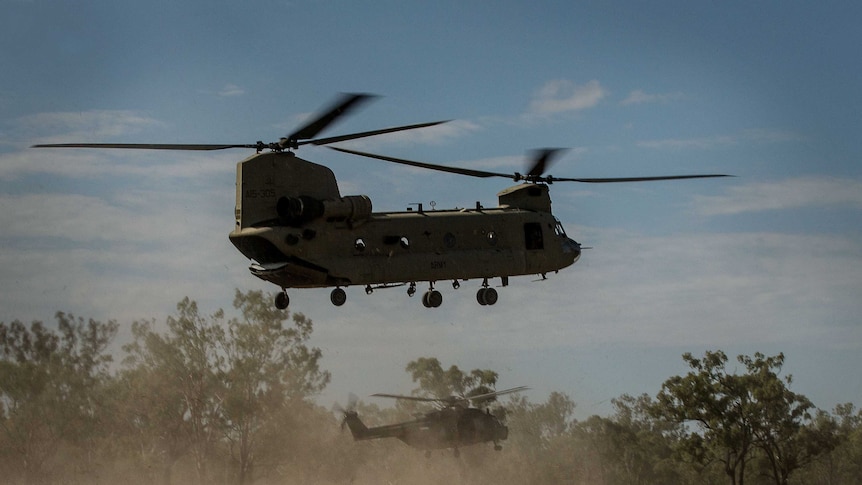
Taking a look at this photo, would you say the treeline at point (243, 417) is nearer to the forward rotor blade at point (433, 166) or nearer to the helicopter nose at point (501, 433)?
the helicopter nose at point (501, 433)

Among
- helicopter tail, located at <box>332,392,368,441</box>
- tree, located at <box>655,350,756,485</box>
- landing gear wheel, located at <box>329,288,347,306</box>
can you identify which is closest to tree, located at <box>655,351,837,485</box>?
tree, located at <box>655,350,756,485</box>

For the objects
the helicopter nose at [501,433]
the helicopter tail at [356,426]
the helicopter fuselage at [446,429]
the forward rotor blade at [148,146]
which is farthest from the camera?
the helicopter nose at [501,433]

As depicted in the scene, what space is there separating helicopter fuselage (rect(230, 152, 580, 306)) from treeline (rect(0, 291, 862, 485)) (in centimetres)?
3123

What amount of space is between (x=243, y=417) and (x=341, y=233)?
1543 inches

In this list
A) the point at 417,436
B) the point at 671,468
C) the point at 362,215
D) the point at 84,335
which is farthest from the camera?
the point at 671,468

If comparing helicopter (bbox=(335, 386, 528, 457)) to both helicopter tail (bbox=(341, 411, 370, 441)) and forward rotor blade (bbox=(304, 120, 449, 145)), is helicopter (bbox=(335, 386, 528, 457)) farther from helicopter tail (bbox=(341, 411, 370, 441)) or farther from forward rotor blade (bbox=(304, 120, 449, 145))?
forward rotor blade (bbox=(304, 120, 449, 145))

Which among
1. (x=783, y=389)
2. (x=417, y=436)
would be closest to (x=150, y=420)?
(x=417, y=436)

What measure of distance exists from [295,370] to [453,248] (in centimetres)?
3695

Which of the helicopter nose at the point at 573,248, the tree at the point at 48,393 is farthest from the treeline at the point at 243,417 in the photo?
the helicopter nose at the point at 573,248

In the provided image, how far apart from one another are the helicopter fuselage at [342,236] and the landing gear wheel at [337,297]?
10.4 inches

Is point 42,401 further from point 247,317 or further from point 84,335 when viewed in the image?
point 247,317

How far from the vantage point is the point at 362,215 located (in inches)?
1410

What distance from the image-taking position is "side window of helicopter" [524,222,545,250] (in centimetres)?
3972

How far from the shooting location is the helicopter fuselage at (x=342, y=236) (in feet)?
114
